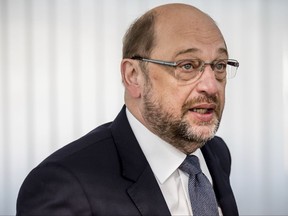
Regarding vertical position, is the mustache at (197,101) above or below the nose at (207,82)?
below

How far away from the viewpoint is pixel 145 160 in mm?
1115

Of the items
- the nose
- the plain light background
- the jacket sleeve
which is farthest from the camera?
the plain light background

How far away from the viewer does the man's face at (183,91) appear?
1.11 meters

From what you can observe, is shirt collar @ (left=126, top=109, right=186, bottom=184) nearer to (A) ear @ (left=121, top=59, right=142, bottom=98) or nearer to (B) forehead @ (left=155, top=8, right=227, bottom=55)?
(A) ear @ (left=121, top=59, right=142, bottom=98)

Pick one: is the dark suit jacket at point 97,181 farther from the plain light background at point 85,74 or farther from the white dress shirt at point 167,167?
the plain light background at point 85,74

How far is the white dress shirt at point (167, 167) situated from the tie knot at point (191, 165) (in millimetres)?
14

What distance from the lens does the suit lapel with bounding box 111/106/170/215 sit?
1.03 metres

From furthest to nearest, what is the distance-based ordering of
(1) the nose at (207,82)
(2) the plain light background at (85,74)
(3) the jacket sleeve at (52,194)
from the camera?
(2) the plain light background at (85,74), (1) the nose at (207,82), (3) the jacket sleeve at (52,194)

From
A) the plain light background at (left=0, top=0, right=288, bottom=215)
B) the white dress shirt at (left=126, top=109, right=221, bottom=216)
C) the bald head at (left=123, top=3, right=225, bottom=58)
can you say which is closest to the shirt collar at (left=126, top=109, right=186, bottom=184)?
the white dress shirt at (left=126, top=109, right=221, bottom=216)

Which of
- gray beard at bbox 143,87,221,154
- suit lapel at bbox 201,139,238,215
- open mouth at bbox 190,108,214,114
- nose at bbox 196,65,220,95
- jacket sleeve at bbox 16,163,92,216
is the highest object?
nose at bbox 196,65,220,95

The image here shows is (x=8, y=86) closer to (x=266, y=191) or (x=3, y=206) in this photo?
(x=3, y=206)

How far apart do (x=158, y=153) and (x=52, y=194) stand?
1.10 feet

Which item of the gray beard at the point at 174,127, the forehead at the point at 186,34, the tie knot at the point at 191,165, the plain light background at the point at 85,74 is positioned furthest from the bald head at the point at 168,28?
the plain light background at the point at 85,74

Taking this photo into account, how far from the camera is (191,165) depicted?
1187 millimetres
